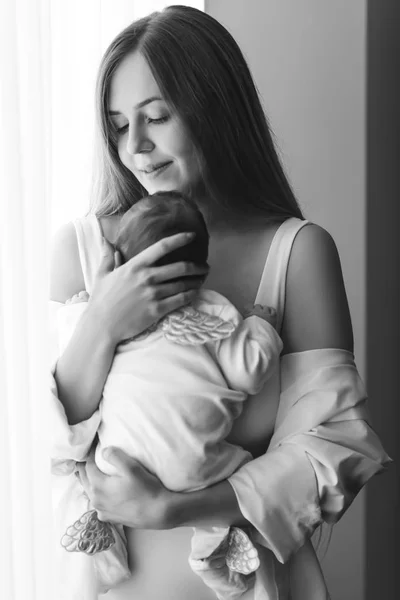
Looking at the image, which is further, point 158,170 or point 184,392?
point 158,170

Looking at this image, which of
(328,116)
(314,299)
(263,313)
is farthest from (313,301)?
(328,116)

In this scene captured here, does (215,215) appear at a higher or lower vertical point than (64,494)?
higher

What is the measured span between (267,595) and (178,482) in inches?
9.8

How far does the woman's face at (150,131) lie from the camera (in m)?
1.44

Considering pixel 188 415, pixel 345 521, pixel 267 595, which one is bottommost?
pixel 345 521

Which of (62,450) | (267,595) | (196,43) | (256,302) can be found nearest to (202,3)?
(196,43)

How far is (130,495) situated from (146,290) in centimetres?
32

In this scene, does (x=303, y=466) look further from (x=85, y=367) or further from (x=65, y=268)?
(x=65, y=268)

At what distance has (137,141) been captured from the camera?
1436mm

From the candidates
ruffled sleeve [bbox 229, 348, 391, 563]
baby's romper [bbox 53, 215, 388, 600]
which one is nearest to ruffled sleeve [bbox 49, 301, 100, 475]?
baby's romper [bbox 53, 215, 388, 600]

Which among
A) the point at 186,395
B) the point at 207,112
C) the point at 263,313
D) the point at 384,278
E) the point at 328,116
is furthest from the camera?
the point at 384,278

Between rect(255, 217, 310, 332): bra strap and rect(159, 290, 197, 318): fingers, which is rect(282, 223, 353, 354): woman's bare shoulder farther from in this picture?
rect(159, 290, 197, 318): fingers

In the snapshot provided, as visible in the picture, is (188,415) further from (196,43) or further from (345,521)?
(345,521)

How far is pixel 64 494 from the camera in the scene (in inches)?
57.1
